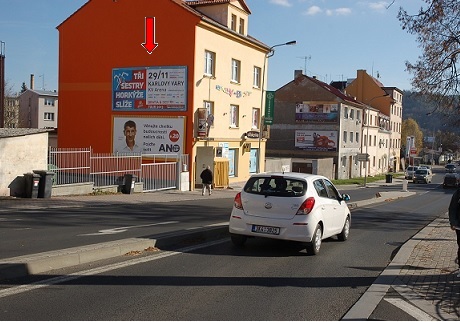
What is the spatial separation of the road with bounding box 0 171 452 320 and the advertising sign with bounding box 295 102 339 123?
167 ft

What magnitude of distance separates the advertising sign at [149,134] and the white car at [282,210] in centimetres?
2346

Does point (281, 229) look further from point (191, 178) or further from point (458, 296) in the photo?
point (191, 178)

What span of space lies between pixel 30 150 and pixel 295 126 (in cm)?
4496

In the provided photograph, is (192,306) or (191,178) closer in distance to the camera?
(192,306)

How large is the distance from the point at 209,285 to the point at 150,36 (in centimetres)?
2949

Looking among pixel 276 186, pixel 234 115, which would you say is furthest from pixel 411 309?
pixel 234 115

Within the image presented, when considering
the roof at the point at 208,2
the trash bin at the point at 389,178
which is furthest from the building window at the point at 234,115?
the trash bin at the point at 389,178

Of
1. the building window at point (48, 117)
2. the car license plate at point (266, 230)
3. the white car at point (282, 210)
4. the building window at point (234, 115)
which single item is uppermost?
the building window at point (48, 117)

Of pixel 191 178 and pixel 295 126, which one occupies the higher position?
pixel 295 126

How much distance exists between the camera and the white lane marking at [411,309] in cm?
575

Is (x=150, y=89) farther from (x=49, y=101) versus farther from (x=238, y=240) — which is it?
(x=49, y=101)

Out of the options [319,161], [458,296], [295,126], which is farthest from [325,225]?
[295,126]

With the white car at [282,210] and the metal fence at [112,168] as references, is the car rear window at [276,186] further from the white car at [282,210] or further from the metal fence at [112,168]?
the metal fence at [112,168]

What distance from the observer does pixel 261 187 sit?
10.1 meters
